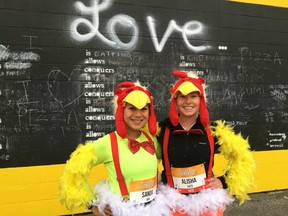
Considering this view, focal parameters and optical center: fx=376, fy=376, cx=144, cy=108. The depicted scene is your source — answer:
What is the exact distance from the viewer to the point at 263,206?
5.49m

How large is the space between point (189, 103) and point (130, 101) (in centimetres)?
46

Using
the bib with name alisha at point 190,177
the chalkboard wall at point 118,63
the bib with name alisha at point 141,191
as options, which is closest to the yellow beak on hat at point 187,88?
the bib with name alisha at point 190,177

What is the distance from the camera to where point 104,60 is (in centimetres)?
493

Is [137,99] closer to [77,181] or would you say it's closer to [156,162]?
[156,162]

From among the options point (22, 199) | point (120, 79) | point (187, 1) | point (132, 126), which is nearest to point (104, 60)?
point (120, 79)

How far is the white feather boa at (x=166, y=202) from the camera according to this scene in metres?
2.63

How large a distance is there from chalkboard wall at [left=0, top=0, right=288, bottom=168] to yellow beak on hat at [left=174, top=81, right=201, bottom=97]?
2219 mm

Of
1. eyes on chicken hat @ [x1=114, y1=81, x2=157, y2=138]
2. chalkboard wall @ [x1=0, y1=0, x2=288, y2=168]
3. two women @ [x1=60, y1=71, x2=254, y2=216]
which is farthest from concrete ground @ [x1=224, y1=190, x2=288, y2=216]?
eyes on chicken hat @ [x1=114, y1=81, x2=157, y2=138]

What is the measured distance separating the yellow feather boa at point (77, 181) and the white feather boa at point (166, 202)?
121 millimetres

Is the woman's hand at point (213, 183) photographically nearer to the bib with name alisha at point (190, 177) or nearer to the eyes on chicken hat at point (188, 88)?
the bib with name alisha at point (190, 177)

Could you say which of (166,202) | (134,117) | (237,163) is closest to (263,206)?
(237,163)

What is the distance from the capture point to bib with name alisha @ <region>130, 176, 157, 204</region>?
2674 millimetres

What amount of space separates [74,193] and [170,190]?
72 cm

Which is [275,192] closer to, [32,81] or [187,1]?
[187,1]
